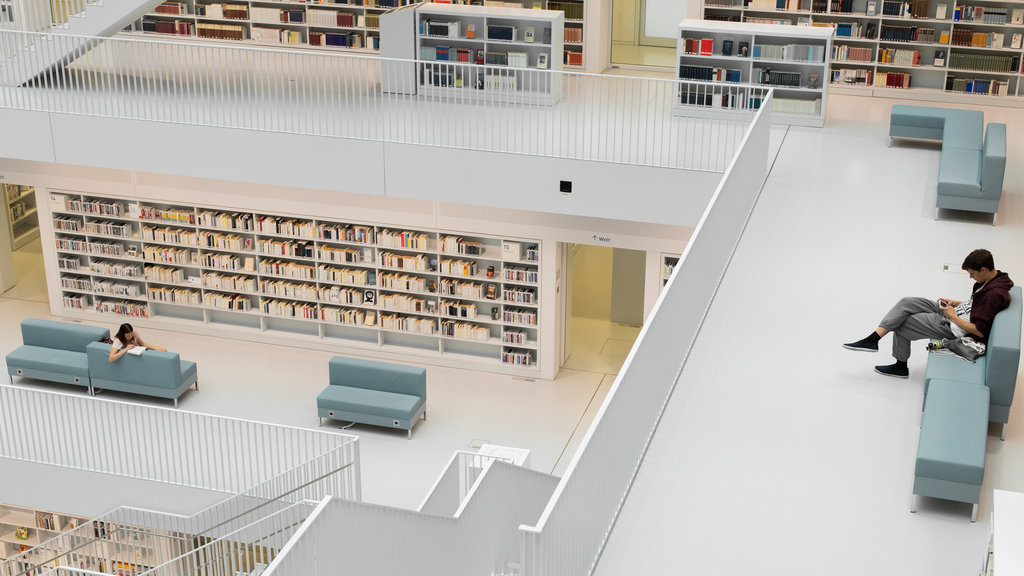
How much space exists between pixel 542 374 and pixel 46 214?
7.46m

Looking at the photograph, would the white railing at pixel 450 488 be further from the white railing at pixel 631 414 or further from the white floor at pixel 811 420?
the white floor at pixel 811 420

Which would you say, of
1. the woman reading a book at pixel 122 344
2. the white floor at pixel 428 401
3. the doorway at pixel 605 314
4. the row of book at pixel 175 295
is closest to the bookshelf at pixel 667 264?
the doorway at pixel 605 314

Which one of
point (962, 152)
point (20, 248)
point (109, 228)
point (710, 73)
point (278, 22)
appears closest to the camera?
point (962, 152)

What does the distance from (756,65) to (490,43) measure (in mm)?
3377

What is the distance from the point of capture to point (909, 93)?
49.4 ft

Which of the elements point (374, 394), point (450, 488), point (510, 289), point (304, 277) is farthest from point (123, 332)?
point (450, 488)

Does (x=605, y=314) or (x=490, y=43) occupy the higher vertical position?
(x=490, y=43)

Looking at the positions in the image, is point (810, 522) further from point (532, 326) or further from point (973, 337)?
point (532, 326)

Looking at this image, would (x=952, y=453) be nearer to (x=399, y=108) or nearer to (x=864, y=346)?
(x=864, y=346)

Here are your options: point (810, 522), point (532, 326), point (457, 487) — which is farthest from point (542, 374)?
point (810, 522)

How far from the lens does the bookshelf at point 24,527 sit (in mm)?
13016

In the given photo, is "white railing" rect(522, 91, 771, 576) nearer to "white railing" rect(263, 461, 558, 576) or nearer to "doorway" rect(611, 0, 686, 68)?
"white railing" rect(263, 461, 558, 576)

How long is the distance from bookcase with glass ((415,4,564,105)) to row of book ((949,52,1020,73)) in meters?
5.53

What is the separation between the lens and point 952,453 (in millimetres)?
5844
